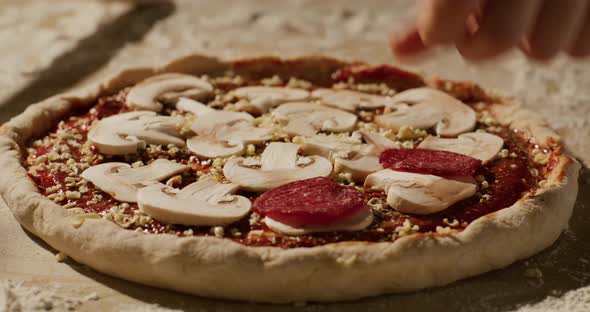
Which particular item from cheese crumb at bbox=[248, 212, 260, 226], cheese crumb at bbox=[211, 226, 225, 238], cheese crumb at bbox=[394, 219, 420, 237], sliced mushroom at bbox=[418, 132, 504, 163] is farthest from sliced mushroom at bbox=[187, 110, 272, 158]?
cheese crumb at bbox=[394, 219, 420, 237]

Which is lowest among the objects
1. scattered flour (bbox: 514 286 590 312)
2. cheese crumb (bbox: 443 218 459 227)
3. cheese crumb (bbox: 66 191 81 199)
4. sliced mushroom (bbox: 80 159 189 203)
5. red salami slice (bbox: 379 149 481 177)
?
scattered flour (bbox: 514 286 590 312)

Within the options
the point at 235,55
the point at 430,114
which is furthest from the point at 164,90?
the point at 430,114

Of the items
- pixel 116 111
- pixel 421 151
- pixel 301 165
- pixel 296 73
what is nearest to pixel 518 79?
pixel 296 73

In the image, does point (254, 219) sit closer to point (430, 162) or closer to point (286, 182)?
point (286, 182)

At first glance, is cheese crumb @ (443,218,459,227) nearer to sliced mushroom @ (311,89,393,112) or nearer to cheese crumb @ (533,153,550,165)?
cheese crumb @ (533,153,550,165)

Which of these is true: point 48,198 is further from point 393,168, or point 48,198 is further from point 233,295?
point 393,168

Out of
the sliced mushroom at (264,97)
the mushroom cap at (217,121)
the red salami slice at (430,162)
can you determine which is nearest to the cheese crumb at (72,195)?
the mushroom cap at (217,121)
